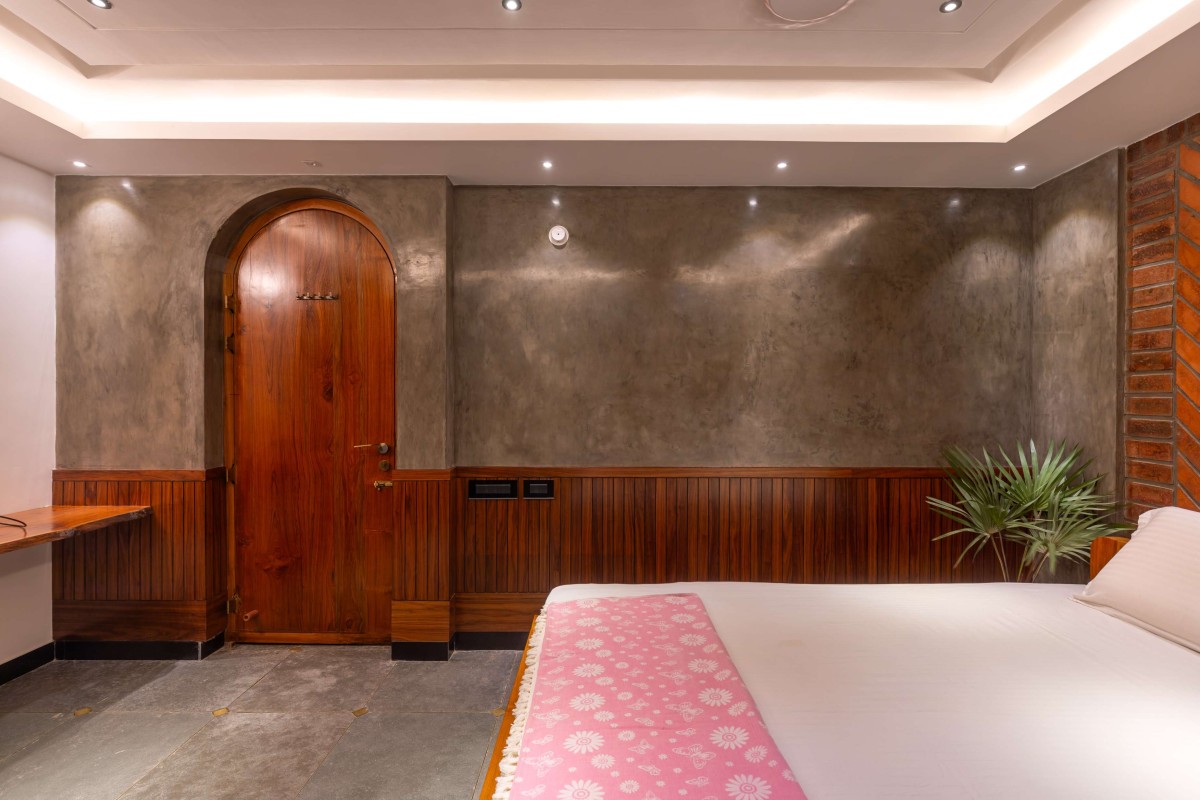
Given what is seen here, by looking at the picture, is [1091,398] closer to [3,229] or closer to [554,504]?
[554,504]

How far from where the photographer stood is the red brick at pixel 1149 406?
288 centimetres

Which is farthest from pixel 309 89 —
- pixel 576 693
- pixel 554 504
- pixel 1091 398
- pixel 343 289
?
pixel 1091 398

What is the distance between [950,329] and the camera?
3736mm

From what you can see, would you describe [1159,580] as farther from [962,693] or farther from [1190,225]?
[1190,225]

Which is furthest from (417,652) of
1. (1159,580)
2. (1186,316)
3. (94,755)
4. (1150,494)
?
(1186,316)

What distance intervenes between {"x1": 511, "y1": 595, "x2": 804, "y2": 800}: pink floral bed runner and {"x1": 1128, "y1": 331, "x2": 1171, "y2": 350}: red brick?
2.67 metres

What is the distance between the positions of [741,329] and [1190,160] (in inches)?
85.0

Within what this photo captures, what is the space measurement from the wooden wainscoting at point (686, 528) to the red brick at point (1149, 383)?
3.37 feet

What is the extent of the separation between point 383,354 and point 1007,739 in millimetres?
3349

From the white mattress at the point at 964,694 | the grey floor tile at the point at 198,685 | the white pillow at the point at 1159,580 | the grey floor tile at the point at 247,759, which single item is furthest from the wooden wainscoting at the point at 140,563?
the white pillow at the point at 1159,580

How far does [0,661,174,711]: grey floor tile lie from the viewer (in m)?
2.94

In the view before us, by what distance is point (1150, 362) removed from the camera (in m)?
2.96

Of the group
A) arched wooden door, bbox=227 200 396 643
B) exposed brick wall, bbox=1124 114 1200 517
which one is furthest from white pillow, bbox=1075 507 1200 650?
arched wooden door, bbox=227 200 396 643

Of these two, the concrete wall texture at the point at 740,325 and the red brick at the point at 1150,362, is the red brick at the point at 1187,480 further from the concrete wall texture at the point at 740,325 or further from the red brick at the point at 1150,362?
the concrete wall texture at the point at 740,325
